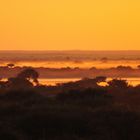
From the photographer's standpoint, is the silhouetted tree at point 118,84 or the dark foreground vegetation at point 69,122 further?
the silhouetted tree at point 118,84

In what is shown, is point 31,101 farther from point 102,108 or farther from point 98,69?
point 98,69

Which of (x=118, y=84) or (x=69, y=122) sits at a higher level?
(x=69, y=122)

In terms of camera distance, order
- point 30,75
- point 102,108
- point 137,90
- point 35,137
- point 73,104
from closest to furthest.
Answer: point 35,137, point 102,108, point 73,104, point 137,90, point 30,75

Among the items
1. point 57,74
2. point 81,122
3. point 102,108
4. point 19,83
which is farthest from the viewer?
point 57,74

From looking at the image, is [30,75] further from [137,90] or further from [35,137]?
[35,137]

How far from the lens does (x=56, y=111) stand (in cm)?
2558

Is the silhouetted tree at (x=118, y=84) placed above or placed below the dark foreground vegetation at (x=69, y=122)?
below

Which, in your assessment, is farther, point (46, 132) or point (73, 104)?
point (73, 104)

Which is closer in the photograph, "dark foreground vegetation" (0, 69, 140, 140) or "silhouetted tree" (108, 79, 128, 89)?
"dark foreground vegetation" (0, 69, 140, 140)

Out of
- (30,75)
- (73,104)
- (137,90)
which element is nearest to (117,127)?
(73,104)

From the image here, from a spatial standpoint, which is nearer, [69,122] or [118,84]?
[69,122]

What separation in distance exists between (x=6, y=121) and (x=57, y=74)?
2329 inches

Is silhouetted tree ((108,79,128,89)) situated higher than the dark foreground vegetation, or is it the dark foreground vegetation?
the dark foreground vegetation

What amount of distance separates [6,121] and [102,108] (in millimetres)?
3631
